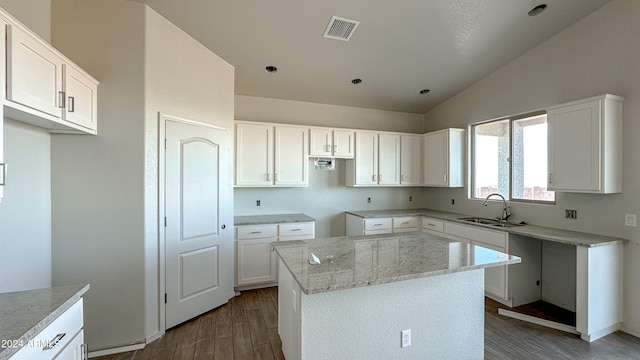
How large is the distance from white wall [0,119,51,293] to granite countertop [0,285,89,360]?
65 cm

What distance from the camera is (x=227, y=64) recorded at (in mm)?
3393

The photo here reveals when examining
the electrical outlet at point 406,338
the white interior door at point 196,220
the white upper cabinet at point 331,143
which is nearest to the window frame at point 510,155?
the white upper cabinet at point 331,143

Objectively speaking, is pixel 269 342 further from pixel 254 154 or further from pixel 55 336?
pixel 254 154

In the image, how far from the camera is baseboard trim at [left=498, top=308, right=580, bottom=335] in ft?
8.79

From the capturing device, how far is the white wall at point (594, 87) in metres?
2.61

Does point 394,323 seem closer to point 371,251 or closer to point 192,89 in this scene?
point 371,251

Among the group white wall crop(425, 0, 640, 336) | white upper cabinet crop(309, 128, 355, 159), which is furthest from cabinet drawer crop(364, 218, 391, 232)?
white wall crop(425, 0, 640, 336)

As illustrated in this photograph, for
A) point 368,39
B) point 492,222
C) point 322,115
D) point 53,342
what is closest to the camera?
point 53,342

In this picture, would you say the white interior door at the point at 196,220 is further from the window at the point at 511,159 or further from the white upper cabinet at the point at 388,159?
the window at the point at 511,159

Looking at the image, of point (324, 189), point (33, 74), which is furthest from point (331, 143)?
point (33, 74)

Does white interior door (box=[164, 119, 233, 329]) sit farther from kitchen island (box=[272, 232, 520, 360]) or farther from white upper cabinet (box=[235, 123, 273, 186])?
kitchen island (box=[272, 232, 520, 360])

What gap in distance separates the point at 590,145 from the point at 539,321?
6.08 ft

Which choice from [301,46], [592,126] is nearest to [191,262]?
[301,46]

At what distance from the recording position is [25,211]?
1.97 metres
